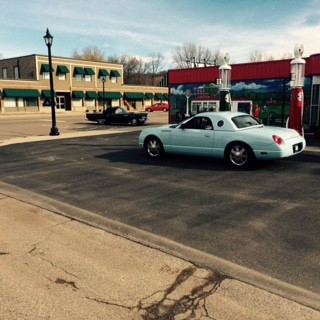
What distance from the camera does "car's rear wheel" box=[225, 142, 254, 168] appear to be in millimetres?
9281

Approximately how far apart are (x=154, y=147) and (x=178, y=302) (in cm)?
813

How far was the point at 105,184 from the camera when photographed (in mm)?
8133

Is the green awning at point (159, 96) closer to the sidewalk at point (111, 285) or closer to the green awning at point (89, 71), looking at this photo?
the green awning at point (89, 71)

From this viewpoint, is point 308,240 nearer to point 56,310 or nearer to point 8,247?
point 56,310

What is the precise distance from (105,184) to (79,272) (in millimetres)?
4215

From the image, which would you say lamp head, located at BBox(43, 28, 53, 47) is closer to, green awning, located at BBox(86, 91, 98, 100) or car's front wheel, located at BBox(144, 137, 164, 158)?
car's front wheel, located at BBox(144, 137, 164, 158)

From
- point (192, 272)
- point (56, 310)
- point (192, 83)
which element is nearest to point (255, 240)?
point (192, 272)

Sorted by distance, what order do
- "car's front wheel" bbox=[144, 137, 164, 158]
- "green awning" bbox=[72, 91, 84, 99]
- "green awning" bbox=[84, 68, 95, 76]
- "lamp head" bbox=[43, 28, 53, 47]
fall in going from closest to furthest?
"car's front wheel" bbox=[144, 137, 164, 158] < "lamp head" bbox=[43, 28, 53, 47] < "green awning" bbox=[72, 91, 84, 99] < "green awning" bbox=[84, 68, 95, 76]

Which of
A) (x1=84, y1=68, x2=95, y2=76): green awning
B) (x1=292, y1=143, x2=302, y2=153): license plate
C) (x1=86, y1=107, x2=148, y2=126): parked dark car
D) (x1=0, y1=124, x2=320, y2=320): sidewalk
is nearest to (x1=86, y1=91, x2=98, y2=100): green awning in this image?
(x1=84, y1=68, x2=95, y2=76): green awning

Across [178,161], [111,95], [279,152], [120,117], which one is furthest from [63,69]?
[279,152]

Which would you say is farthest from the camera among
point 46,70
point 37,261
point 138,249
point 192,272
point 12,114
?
point 46,70

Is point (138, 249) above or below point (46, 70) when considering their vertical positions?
below

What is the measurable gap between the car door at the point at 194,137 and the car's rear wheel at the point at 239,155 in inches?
23.7

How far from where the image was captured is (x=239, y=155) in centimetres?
945
